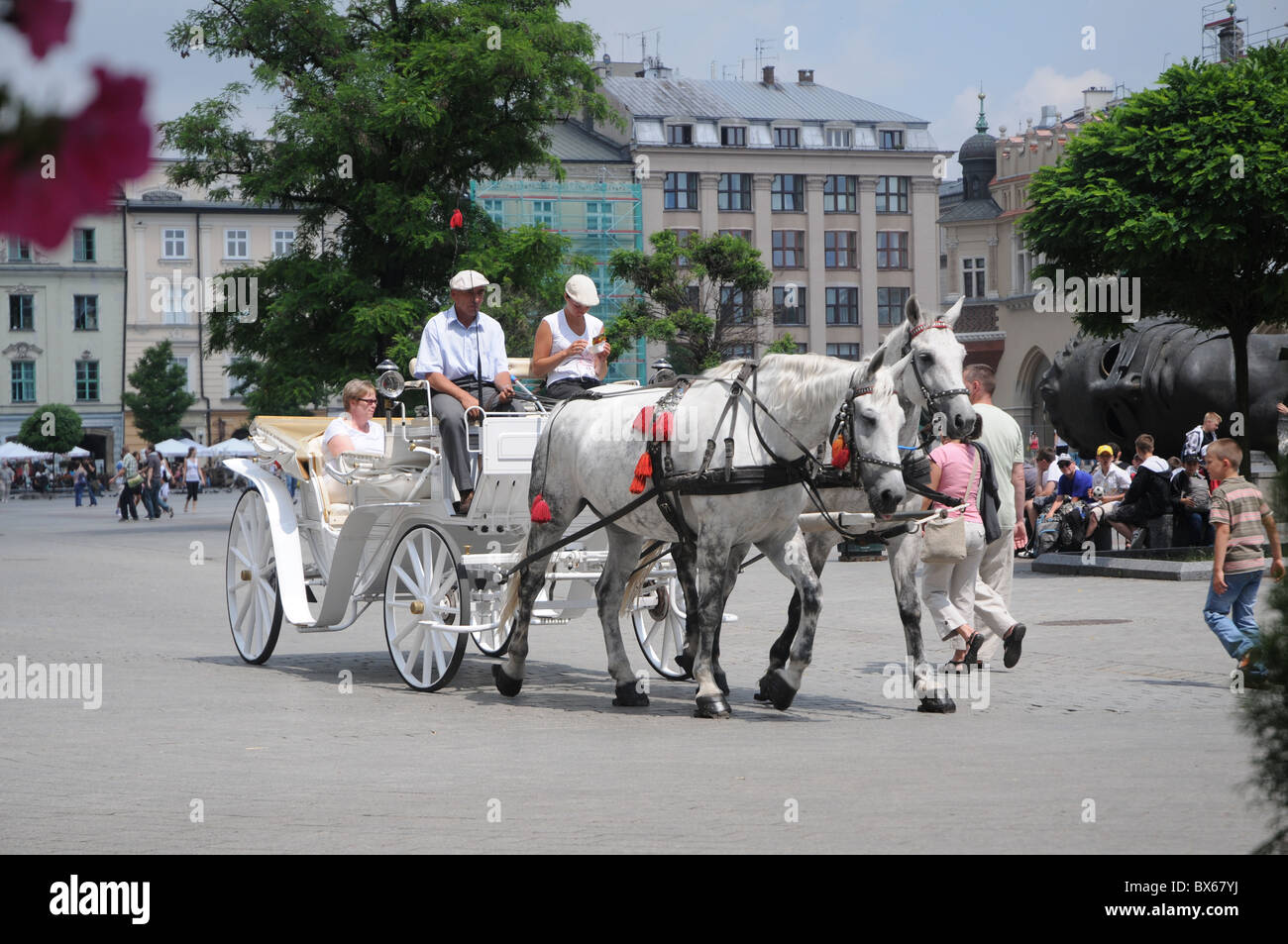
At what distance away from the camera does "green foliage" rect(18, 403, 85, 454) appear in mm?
75250

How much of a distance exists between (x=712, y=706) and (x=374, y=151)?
88.0 feet

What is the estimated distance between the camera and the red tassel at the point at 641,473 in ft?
29.6

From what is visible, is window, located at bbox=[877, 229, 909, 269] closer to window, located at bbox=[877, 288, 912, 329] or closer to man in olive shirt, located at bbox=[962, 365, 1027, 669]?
window, located at bbox=[877, 288, 912, 329]

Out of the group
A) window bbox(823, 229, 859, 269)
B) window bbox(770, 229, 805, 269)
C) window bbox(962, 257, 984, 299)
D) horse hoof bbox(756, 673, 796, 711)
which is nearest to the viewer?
horse hoof bbox(756, 673, 796, 711)

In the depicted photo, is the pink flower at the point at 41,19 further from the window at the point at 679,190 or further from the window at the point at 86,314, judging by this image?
the window at the point at 86,314

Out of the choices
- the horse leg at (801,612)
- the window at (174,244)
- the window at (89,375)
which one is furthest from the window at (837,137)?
the horse leg at (801,612)

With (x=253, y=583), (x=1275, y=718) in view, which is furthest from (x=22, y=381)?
(x=1275, y=718)

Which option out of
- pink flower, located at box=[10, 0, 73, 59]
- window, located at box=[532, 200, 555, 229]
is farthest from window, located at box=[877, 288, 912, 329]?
pink flower, located at box=[10, 0, 73, 59]

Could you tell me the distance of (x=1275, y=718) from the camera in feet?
11.1

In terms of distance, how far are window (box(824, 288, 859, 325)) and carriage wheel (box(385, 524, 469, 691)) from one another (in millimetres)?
80627

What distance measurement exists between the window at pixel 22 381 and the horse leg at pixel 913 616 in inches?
3290

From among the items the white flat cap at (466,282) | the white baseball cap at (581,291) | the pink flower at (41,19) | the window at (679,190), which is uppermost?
the window at (679,190)
